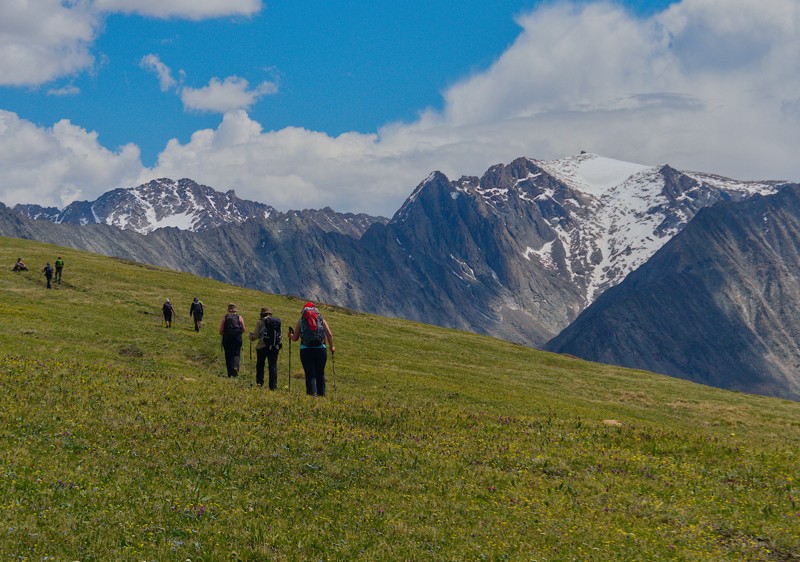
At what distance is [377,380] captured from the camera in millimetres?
48594

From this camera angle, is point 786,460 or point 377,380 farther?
point 377,380

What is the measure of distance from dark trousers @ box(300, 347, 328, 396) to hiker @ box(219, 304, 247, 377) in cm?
642

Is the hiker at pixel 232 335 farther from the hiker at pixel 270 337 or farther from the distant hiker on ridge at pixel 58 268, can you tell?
the distant hiker on ridge at pixel 58 268

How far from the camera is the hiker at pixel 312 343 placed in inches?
1166

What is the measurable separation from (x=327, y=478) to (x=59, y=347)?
2756 centimetres

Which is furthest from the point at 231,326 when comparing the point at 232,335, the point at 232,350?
the point at 232,350

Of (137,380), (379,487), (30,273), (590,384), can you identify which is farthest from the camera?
(30,273)

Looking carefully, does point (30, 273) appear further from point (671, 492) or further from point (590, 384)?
point (671, 492)

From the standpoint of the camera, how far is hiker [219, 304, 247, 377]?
3525cm

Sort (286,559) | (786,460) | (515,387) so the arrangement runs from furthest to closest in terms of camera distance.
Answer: (515,387) → (786,460) → (286,559)

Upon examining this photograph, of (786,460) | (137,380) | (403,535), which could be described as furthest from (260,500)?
(786,460)

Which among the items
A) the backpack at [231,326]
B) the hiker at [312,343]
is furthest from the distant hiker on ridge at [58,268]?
the hiker at [312,343]

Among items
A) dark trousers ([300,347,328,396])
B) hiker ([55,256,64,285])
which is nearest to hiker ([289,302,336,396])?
dark trousers ([300,347,328,396])

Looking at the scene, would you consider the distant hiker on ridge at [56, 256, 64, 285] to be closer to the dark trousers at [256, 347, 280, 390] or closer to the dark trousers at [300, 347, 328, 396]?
the dark trousers at [256, 347, 280, 390]
